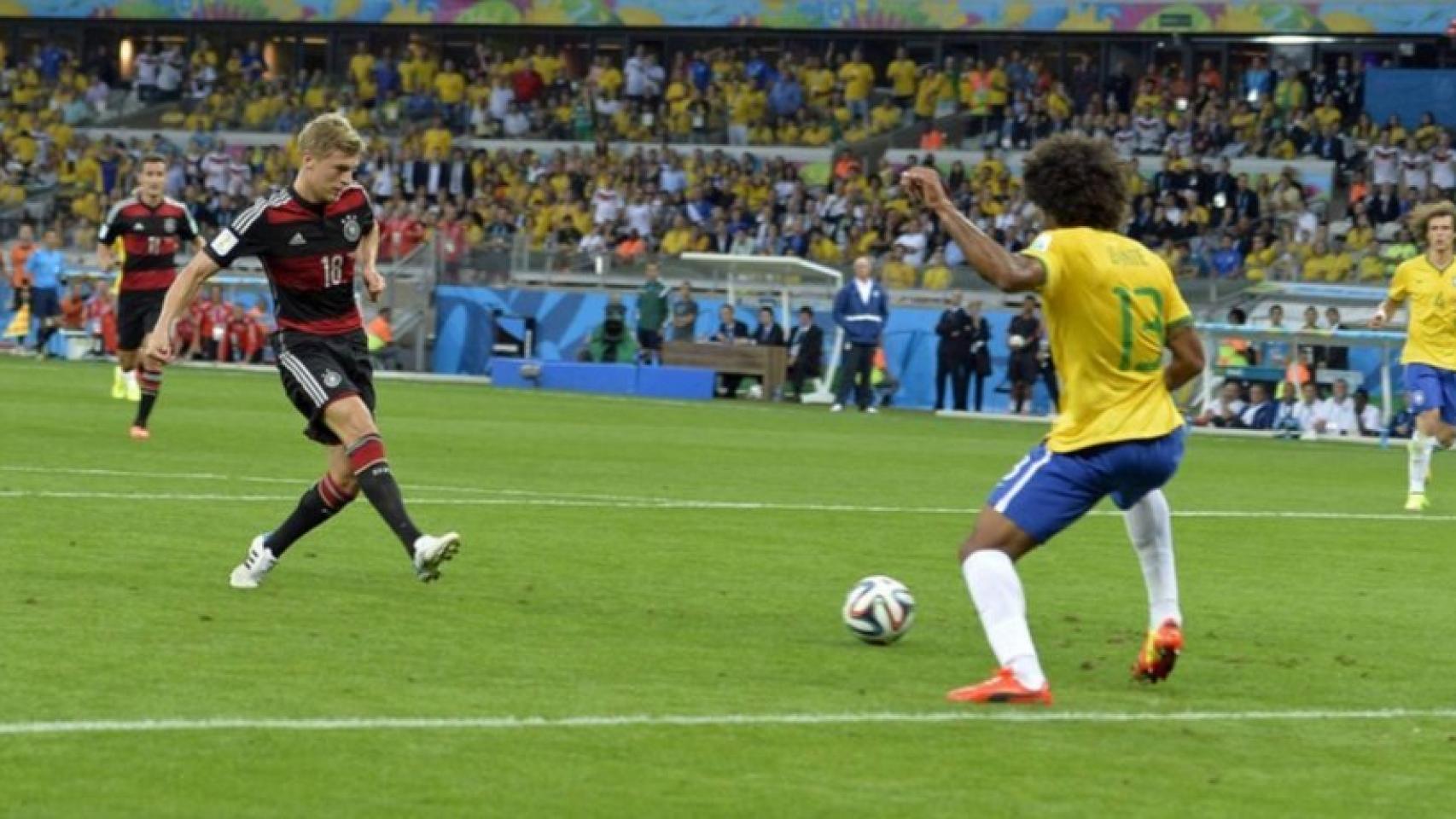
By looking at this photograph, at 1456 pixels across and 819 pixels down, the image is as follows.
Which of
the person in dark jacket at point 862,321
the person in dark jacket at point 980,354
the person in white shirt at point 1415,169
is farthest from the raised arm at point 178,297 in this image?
the person in white shirt at point 1415,169

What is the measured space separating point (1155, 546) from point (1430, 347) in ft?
36.9

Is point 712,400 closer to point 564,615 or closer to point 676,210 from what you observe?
point 676,210

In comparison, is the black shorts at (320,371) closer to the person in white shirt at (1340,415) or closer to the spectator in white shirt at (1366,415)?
the person in white shirt at (1340,415)

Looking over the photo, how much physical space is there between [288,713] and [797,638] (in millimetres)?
3069

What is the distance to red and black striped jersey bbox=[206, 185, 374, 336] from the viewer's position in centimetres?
1248

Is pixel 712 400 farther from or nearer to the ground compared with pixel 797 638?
nearer to the ground

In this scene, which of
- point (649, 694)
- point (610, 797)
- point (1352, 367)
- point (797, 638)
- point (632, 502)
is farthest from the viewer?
point (1352, 367)

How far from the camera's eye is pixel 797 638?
36.4 feet

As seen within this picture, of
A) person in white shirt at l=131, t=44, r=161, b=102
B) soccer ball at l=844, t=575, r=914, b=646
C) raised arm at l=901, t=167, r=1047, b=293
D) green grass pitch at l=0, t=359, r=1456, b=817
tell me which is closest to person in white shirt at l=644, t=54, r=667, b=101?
person in white shirt at l=131, t=44, r=161, b=102

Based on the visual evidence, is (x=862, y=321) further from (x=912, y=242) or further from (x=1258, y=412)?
(x=912, y=242)

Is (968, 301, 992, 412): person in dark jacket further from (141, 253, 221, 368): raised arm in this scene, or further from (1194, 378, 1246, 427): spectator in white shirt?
(141, 253, 221, 368): raised arm

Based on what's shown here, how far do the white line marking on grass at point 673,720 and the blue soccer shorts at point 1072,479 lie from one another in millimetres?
696

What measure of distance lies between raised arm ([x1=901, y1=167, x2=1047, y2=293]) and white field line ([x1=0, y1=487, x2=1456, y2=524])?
29.0 ft

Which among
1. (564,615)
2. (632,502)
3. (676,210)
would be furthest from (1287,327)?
(564,615)
